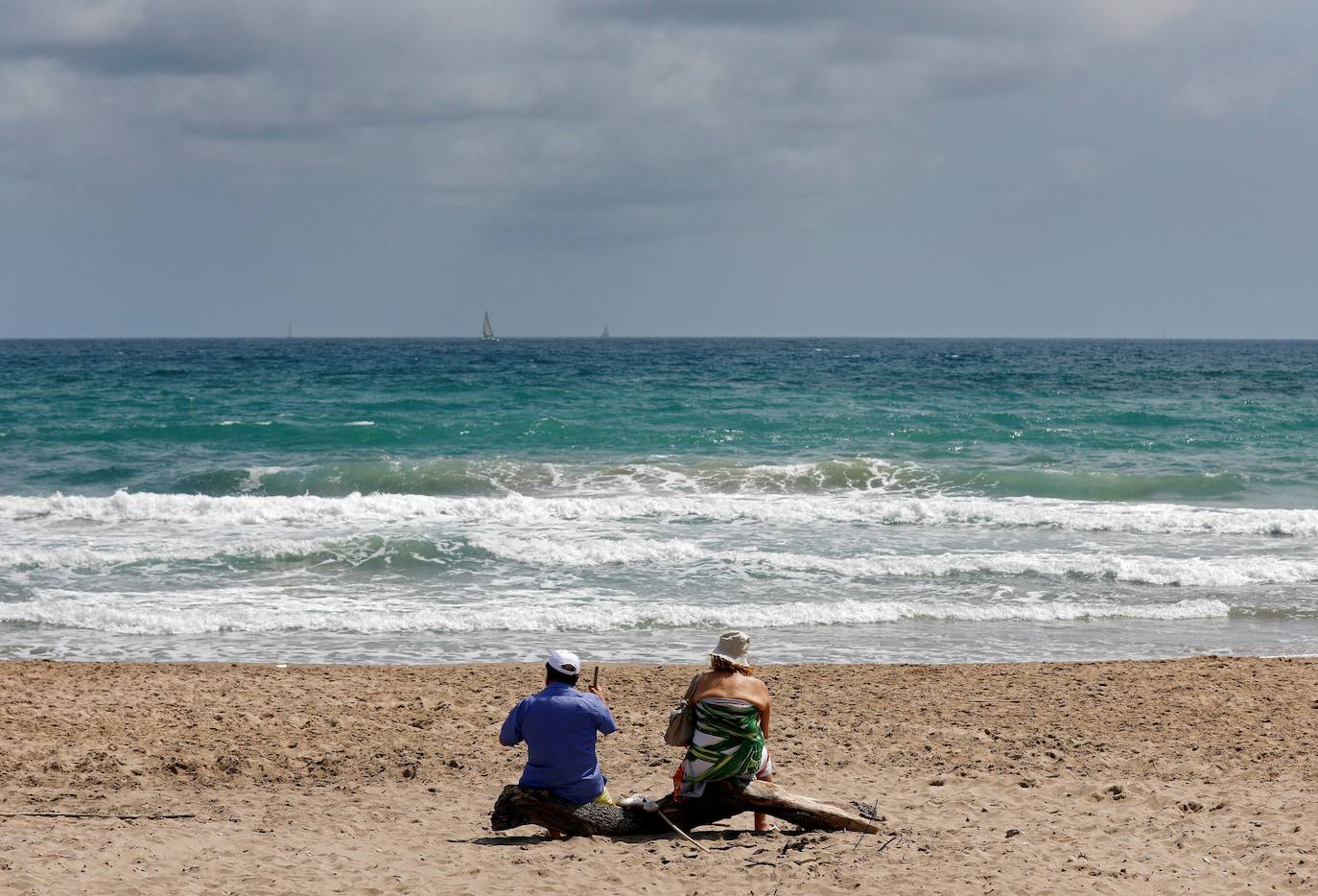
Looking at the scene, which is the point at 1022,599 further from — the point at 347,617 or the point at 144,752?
the point at 144,752

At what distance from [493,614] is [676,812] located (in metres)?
6.39

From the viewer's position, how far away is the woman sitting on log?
659cm

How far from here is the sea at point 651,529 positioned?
12.4 m

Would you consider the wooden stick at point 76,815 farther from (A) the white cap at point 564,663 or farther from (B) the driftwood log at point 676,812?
(A) the white cap at point 564,663

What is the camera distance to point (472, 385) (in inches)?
1732

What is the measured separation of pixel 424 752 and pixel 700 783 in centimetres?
267

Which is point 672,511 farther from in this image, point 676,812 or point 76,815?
point 76,815

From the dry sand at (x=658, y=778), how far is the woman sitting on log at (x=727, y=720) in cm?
43

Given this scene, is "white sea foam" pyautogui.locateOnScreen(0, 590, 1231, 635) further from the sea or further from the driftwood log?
the driftwood log

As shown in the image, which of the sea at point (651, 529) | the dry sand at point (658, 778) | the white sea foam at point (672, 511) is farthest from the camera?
the white sea foam at point (672, 511)

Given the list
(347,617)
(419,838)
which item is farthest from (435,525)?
(419,838)

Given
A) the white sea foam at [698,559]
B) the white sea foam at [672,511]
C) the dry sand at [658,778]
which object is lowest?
the dry sand at [658,778]

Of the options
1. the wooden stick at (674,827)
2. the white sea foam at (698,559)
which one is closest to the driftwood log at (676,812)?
the wooden stick at (674,827)

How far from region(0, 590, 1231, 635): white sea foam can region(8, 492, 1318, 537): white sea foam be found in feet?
17.1
